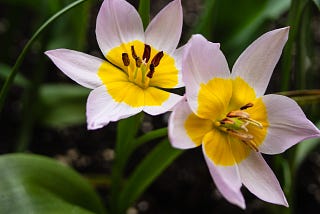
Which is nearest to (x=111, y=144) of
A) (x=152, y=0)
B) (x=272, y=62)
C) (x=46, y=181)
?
(x=46, y=181)

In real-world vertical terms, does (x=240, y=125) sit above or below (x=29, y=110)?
above

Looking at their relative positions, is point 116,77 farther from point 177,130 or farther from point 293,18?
point 293,18

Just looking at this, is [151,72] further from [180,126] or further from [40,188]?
[40,188]

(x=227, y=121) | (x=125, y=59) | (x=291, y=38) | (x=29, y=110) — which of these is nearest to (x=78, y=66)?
(x=125, y=59)

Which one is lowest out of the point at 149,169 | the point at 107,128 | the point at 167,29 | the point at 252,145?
the point at 107,128

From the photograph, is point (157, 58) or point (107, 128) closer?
point (157, 58)

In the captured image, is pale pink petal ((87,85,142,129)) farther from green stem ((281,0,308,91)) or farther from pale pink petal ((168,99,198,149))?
green stem ((281,0,308,91))

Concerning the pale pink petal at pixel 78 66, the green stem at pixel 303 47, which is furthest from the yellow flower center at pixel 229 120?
the green stem at pixel 303 47
